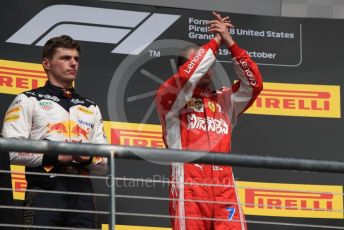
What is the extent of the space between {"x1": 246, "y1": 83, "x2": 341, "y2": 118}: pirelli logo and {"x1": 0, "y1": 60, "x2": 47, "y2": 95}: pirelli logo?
129 centimetres

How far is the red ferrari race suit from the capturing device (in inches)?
170

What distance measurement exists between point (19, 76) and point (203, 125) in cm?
137

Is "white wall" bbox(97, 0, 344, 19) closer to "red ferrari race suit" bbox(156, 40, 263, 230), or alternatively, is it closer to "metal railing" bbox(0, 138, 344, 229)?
"red ferrari race suit" bbox(156, 40, 263, 230)

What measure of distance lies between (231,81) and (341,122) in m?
0.67

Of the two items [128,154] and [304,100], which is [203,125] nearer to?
[128,154]

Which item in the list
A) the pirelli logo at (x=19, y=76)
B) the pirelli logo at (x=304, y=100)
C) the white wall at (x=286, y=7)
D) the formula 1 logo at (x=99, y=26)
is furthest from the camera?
the white wall at (x=286, y=7)

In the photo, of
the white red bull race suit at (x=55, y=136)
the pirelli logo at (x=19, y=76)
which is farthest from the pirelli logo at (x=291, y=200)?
the white red bull race suit at (x=55, y=136)

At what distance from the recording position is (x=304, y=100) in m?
5.82

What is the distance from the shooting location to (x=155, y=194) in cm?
550

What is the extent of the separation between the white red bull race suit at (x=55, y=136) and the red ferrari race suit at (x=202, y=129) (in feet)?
1.07

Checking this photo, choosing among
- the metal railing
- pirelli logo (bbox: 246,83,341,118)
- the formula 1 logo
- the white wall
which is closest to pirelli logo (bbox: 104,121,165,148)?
the formula 1 logo

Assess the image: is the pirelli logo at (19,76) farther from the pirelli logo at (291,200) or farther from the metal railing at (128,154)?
the metal railing at (128,154)

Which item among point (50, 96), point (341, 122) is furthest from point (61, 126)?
point (341, 122)

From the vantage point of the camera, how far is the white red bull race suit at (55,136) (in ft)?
13.8
